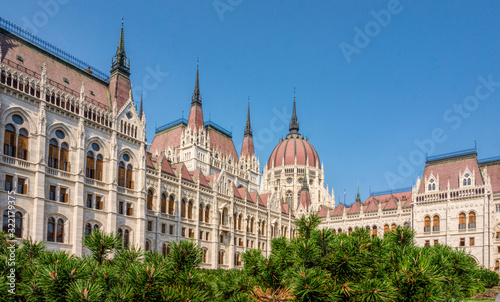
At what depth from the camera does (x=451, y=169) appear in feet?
227

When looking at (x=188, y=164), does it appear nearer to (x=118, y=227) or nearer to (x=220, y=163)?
(x=220, y=163)

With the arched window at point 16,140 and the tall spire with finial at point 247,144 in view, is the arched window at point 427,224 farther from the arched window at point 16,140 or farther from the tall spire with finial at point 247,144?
the arched window at point 16,140

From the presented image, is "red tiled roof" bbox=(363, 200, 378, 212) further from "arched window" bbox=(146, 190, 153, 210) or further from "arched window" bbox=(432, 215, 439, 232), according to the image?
"arched window" bbox=(146, 190, 153, 210)

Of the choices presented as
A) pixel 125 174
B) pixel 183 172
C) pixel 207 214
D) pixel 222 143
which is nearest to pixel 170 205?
pixel 183 172

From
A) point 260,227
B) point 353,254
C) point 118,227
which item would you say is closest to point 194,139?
point 260,227

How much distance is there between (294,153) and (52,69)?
3158 inches

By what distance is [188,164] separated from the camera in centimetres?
7038

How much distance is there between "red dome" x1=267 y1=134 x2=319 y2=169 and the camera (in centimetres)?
11206

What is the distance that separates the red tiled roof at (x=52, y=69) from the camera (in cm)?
3578

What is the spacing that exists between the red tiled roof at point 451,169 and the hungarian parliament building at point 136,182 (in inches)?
6.8

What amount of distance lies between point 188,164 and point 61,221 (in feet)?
116

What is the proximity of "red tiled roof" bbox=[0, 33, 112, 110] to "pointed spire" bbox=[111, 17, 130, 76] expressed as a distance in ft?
7.64

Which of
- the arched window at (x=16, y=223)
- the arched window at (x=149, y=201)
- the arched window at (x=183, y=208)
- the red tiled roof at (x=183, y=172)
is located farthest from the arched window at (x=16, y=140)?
the arched window at (x=183, y=208)

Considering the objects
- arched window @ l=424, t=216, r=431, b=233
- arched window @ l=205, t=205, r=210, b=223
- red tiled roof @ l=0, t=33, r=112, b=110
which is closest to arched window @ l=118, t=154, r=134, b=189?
red tiled roof @ l=0, t=33, r=112, b=110
